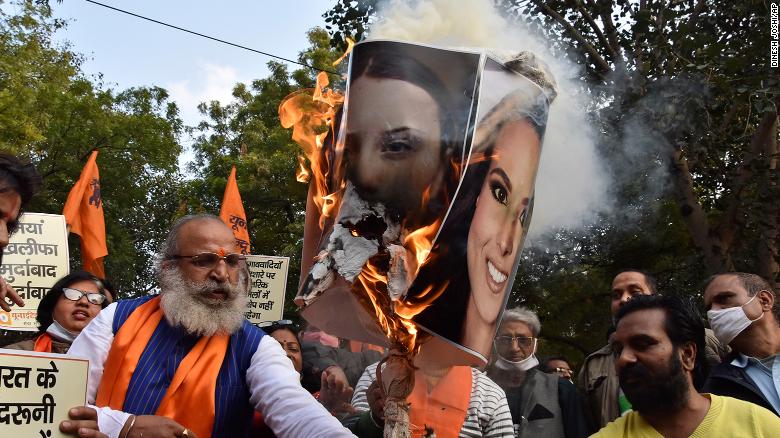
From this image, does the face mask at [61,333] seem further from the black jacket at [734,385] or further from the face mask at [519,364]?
the black jacket at [734,385]

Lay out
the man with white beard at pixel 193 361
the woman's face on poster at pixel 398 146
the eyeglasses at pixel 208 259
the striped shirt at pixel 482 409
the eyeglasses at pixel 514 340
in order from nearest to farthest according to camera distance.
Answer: the woman's face on poster at pixel 398 146
the man with white beard at pixel 193 361
the eyeglasses at pixel 208 259
the striped shirt at pixel 482 409
the eyeglasses at pixel 514 340

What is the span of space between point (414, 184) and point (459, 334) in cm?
56

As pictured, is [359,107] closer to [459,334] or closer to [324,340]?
[459,334]

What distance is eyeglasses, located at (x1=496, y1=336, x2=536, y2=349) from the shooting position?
506 cm

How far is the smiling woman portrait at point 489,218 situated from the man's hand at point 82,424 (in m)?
1.24

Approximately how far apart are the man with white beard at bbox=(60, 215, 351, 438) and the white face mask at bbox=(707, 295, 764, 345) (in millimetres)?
2420

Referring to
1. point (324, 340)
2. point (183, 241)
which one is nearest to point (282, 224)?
point (324, 340)

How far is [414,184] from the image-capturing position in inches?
113

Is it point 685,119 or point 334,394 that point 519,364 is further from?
point 685,119

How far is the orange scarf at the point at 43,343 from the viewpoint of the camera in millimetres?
5219

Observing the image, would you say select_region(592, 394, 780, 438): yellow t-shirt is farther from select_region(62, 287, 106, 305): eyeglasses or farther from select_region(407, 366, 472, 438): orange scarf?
select_region(62, 287, 106, 305): eyeglasses

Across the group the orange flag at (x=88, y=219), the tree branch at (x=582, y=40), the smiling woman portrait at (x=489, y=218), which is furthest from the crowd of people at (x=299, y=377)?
the orange flag at (x=88, y=219)

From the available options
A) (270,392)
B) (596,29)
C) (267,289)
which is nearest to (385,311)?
(270,392)

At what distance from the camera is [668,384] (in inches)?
137
